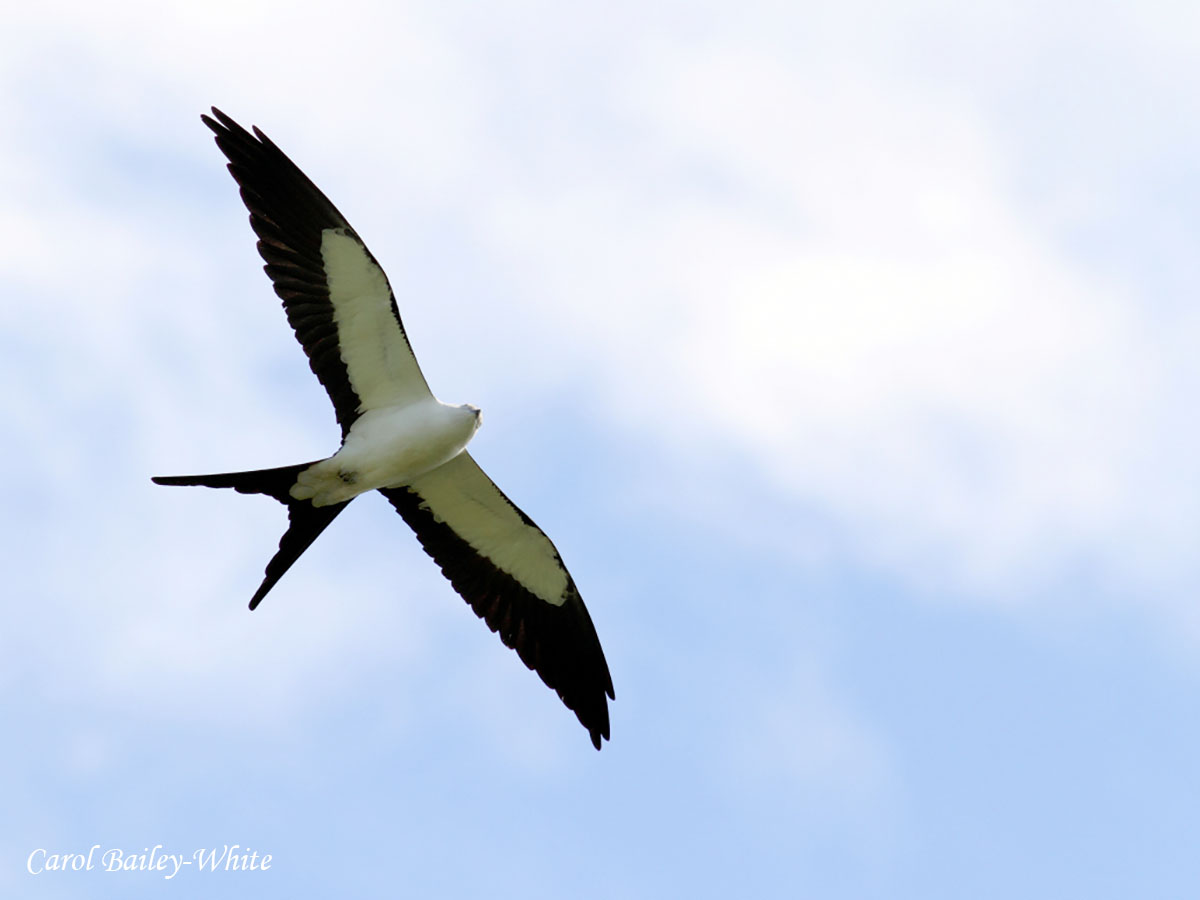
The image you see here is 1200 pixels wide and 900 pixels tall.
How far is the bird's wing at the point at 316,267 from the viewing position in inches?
501

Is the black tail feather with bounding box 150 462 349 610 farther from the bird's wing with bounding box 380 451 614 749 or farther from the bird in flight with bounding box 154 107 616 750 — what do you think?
the bird's wing with bounding box 380 451 614 749

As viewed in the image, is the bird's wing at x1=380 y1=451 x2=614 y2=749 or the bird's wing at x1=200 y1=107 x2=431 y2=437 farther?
the bird's wing at x1=380 y1=451 x2=614 y2=749

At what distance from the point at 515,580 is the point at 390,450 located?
2220 mm

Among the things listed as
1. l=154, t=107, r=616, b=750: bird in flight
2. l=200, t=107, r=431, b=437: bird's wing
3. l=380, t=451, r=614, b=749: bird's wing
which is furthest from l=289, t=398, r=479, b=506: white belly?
l=380, t=451, r=614, b=749: bird's wing

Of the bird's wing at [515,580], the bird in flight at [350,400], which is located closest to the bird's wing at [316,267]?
the bird in flight at [350,400]

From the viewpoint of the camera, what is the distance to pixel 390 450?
12961 millimetres

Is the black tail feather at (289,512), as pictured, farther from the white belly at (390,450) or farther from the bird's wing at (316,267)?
the bird's wing at (316,267)

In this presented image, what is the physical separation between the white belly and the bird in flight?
0.01 metres

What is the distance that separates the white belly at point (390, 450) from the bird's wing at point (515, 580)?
74cm

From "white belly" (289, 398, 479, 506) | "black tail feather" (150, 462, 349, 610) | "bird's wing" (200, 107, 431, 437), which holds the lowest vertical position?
"black tail feather" (150, 462, 349, 610)

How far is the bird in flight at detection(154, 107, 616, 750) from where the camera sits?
1273 cm

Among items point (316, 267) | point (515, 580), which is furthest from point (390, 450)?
point (515, 580)

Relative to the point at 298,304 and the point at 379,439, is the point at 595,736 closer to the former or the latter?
the point at 379,439

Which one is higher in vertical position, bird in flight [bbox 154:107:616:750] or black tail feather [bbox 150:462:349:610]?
bird in flight [bbox 154:107:616:750]
